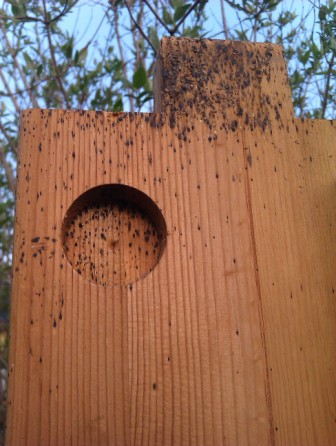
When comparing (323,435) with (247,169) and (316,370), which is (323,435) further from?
(247,169)

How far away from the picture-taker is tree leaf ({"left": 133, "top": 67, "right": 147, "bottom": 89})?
65.1 inches

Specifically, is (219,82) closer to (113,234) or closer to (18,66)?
(113,234)

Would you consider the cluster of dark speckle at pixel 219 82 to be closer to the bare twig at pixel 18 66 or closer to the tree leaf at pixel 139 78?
the tree leaf at pixel 139 78

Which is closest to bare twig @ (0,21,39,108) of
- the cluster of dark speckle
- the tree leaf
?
the tree leaf

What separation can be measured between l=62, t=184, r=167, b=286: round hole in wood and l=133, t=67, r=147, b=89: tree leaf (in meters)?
0.65

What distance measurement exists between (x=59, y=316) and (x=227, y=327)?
0.35m

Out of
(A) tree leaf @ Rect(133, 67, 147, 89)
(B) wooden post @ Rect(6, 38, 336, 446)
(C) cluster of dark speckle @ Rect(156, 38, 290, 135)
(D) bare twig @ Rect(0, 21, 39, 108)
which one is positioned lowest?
(B) wooden post @ Rect(6, 38, 336, 446)

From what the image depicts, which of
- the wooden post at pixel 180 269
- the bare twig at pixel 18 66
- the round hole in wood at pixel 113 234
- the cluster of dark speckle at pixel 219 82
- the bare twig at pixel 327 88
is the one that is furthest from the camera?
the bare twig at pixel 18 66

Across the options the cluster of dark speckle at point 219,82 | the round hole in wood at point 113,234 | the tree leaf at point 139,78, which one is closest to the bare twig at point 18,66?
the tree leaf at point 139,78

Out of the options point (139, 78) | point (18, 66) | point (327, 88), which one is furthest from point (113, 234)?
point (18, 66)

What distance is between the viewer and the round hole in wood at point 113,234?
44.1 inches

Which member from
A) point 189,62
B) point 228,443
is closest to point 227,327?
point 228,443

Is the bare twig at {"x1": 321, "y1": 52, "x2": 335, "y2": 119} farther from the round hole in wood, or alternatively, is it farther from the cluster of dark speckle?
the round hole in wood

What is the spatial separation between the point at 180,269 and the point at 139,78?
2.76ft
